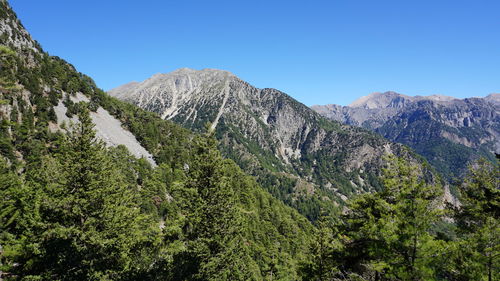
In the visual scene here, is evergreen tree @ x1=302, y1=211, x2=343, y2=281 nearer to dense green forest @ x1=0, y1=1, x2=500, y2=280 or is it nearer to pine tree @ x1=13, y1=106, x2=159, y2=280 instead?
dense green forest @ x1=0, y1=1, x2=500, y2=280

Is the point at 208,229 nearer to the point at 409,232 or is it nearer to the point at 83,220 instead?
the point at 83,220

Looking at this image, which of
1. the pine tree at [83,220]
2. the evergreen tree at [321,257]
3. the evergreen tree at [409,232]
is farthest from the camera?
the evergreen tree at [321,257]

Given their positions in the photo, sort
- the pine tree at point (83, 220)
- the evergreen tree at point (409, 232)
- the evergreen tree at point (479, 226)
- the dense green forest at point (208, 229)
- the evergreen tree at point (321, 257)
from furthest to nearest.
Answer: the evergreen tree at point (321, 257), the pine tree at point (83, 220), the dense green forest at point (208, 229), the evergreen tree at point (479, 226), the evergreen tree at point (409, 232)

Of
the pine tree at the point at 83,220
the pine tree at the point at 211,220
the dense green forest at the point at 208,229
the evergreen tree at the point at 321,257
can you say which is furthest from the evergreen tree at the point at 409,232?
the pine tree at the point at 83,220

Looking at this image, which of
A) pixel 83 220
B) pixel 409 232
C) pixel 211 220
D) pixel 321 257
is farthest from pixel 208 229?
pixel 409 232

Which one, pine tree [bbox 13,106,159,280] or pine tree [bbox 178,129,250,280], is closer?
pine tree [bbox 13,106,159,280]

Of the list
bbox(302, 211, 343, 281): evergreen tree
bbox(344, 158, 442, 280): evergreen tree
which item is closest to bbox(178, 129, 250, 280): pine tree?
bbox(302, 211, 343, 281): evergreen tree

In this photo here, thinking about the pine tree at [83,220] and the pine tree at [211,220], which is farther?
the pine tree at [211,220]

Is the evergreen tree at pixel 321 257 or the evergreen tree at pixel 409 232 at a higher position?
the evergreen tree at pixel 409 232

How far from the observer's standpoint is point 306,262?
2908cm

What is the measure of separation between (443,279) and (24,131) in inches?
3467

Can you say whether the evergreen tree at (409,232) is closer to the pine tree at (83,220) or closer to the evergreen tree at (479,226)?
the evergreen tree at (479,226)

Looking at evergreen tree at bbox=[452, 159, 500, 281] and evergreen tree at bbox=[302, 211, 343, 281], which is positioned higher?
evergreen tree at bbox=[452, 159, 500, 281]

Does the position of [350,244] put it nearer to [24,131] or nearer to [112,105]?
[24,131]
